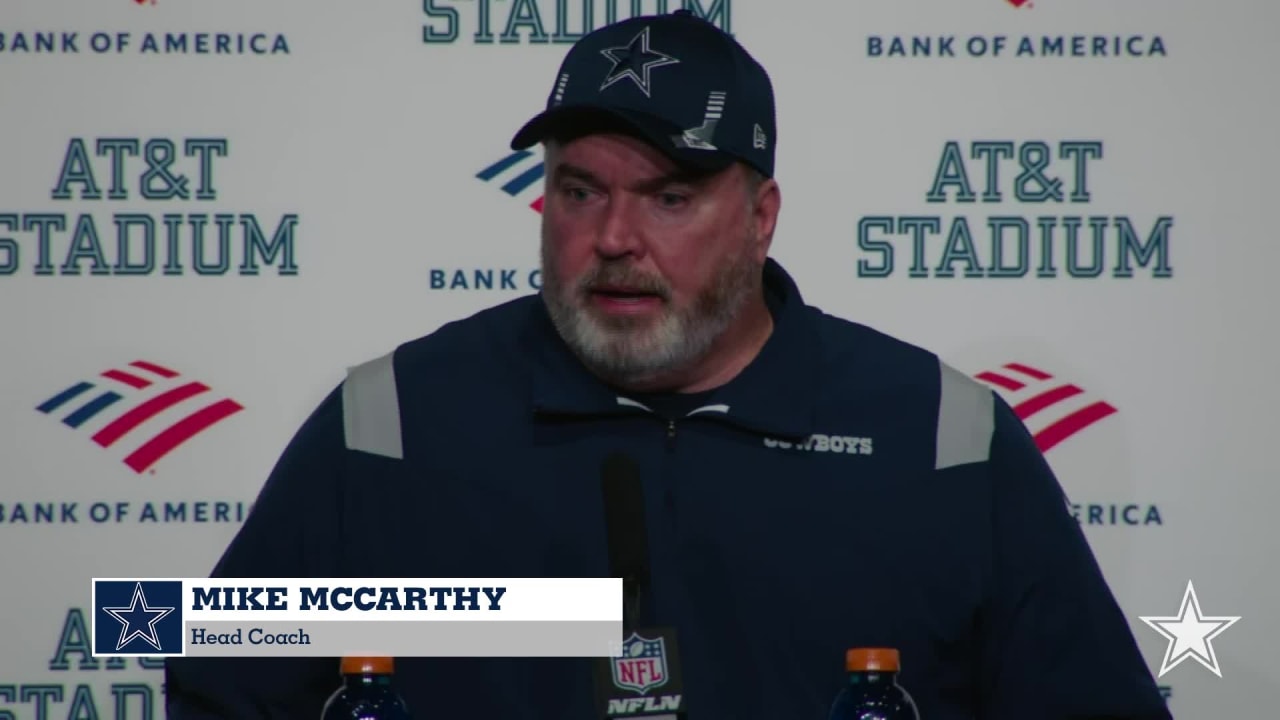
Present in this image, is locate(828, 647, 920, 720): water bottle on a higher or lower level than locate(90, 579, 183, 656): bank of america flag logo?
lower

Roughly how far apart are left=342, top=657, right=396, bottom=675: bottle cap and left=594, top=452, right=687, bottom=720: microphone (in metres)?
0.23

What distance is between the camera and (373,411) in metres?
1.89

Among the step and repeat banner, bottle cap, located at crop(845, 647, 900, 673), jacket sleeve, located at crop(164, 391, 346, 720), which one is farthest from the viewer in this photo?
the step and repeat banner

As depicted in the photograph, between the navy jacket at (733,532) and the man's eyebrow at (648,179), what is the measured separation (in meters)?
0.22

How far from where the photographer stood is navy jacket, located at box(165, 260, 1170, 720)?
5.64 feet

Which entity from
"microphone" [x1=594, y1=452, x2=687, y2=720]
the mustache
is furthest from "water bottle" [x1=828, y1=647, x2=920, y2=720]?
the mustache

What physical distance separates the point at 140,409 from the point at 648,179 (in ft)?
4.23

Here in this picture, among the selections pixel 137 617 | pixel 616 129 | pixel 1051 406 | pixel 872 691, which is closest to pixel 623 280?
pixel 616 129

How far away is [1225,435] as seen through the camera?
2.67 meters

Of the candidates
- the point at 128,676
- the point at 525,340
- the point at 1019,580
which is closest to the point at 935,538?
the point at 1019,580

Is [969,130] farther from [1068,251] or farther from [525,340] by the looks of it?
[525,340]

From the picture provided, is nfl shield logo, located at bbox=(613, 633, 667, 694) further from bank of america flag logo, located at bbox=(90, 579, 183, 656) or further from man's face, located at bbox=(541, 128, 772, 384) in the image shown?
bank of america flag logo, located at bbox=(90, 579, 183, 656)

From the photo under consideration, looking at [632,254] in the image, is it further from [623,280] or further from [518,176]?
[518,176]

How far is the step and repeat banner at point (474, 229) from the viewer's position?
269 centimetres
